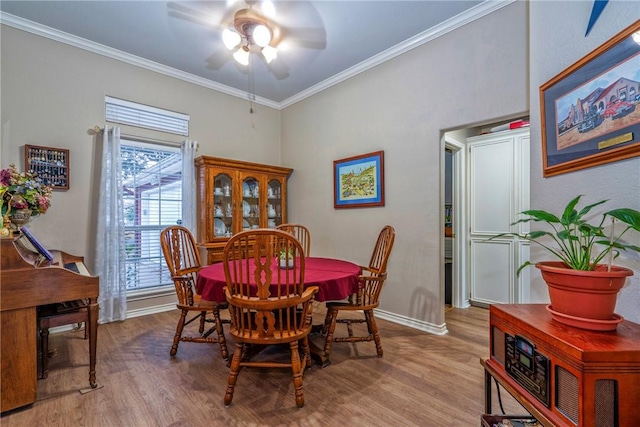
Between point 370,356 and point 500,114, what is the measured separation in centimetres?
224

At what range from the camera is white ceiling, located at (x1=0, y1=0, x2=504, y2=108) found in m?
2.47

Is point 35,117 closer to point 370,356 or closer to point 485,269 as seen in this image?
point 370,356

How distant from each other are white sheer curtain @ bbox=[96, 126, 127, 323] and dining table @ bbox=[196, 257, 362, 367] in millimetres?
1427

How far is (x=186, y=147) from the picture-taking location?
355 centimetres

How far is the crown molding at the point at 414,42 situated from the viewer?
2.46m

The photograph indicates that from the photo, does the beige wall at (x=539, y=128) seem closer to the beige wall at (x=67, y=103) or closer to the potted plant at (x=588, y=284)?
the potted plant at (x=588, y=284)

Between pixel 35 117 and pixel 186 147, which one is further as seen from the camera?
pixel 186 147

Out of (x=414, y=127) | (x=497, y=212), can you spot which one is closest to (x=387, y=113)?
(x=414, y=127)

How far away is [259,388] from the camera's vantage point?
1.91 metres

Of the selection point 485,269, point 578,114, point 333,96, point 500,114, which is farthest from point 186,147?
point 485,269

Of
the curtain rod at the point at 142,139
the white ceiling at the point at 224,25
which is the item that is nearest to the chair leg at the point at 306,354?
the white ceiling at the point at 224,25

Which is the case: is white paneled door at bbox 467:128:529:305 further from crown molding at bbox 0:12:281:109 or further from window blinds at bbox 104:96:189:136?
window blinds at bbox 104:96:189:136

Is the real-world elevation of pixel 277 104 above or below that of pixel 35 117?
above

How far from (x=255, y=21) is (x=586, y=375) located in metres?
2.83
